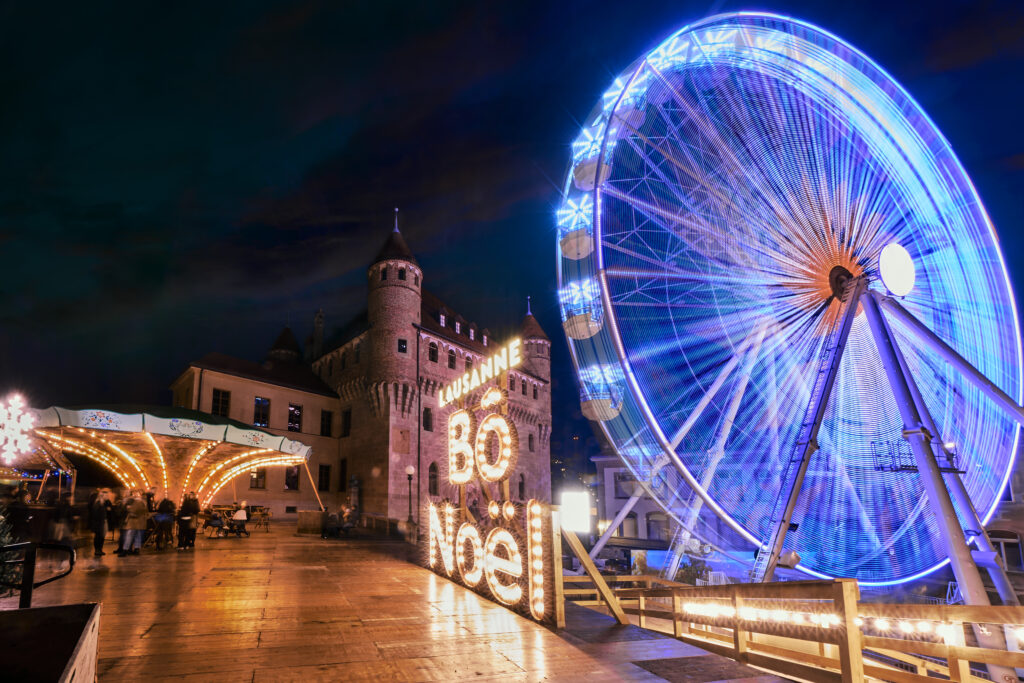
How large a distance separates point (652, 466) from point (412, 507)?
93.2 ft

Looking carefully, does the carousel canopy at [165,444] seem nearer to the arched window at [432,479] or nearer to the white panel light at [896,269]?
the arched window at [432,479]

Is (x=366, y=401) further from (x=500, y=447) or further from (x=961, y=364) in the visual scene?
(x=961, y=364)

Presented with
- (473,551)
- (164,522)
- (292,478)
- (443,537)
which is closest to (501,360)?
(473,551)

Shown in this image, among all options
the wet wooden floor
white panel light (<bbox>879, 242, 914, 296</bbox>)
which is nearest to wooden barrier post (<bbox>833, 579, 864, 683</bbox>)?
the wet wooden floor

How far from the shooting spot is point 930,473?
11.6 meters

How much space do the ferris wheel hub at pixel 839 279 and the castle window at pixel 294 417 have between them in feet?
118

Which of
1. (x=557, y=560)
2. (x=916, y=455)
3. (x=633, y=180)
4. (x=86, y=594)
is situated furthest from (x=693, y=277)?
(x=86, y=594)

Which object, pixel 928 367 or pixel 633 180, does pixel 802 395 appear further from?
Answer: pixel 633 180

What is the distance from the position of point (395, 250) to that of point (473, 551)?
33.8 metres

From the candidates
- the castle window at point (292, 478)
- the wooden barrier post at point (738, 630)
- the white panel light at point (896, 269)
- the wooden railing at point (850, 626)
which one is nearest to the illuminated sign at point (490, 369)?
the wooden barrier post at point (738, 630)

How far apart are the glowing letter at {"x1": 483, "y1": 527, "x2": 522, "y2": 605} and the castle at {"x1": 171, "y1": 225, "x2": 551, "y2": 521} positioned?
28758 millimetres

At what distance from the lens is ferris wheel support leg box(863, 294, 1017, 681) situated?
10.9m

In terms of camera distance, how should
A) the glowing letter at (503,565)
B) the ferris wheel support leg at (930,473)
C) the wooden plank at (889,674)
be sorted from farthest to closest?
the ferris wheel support leg at (930,473) < the glowing letter at (503,565) < the wooden plank at (889,674)

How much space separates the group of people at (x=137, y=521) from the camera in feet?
53.1
